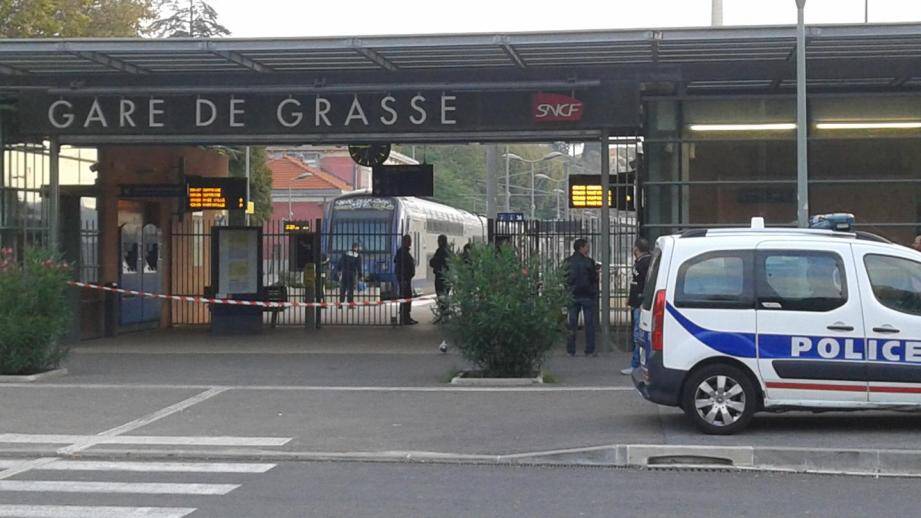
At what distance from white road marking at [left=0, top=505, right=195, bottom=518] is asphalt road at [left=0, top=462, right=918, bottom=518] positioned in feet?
0.10

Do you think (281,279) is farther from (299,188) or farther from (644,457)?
(299,188)

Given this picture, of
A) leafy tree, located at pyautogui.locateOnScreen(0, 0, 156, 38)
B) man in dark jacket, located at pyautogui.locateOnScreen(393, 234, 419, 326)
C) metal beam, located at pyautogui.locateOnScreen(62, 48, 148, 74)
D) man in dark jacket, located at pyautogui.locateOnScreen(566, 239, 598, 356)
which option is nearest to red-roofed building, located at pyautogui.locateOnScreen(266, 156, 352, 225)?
leafy tree, located at pyautogui.locateOnScreen(0, 0, 156, 38)

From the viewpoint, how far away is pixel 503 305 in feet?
51.0

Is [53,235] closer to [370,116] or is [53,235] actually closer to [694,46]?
[370,116]

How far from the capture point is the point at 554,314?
52.0 feet

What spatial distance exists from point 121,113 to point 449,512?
13.0 m

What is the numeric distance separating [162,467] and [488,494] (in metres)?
3.19

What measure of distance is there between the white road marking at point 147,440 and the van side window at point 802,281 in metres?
4.80

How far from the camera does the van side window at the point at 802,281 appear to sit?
459 inches

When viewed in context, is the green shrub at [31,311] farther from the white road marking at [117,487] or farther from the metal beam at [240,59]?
the white road marking at [117,487]

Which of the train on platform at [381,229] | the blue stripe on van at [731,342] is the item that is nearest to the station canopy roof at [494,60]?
the blue stripe on van at [731,342]

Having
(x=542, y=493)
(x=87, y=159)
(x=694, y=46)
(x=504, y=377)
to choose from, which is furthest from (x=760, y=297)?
(x=87, y=159)

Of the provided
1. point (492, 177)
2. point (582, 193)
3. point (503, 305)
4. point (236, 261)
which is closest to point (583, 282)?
point (503, 305)

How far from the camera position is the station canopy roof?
17156mm
